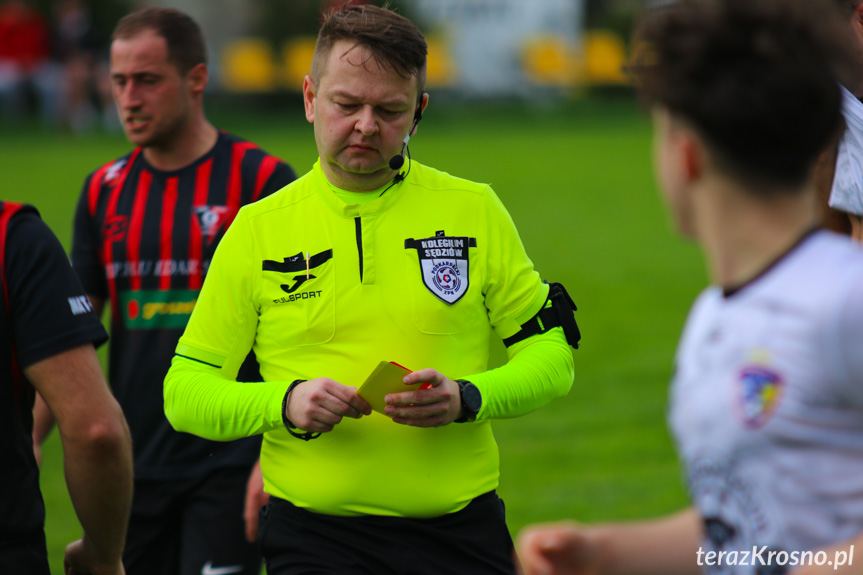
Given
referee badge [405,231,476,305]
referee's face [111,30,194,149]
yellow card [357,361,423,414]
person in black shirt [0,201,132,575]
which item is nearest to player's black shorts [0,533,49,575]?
person in black shirt [0,201,132,575]

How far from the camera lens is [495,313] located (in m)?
3.24

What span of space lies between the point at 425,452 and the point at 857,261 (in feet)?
5.14

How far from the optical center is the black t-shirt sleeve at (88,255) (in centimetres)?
435

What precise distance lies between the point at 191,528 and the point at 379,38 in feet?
6.88

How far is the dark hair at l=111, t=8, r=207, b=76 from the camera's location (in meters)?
4.49

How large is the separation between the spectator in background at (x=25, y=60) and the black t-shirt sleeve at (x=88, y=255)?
79.4 ft

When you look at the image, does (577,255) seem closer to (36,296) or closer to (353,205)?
(353,205)

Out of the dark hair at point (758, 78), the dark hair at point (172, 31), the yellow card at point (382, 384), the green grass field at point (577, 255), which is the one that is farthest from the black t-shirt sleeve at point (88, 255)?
the dark hair at point (758, 78)

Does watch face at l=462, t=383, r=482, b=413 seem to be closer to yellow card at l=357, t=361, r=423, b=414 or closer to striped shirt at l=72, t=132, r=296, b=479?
yellow card at l=357, t=361, r=423, b=414

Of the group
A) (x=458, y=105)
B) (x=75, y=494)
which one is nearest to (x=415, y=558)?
(x=75, y=494)

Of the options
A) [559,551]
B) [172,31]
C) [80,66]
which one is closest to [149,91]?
[172,31]

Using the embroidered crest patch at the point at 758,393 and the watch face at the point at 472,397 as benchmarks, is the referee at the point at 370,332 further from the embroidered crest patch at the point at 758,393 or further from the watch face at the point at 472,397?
the embroidered crest patch at the point at 758,393

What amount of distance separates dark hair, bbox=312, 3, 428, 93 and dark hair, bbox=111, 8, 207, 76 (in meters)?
1.33

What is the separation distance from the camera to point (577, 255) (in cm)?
1399
